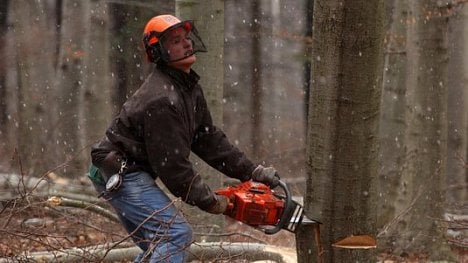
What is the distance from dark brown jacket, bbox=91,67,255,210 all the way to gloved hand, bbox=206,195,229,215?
0.13ft

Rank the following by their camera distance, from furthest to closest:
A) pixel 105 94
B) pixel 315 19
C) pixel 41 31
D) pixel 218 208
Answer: pixel 41 31
pixel 105 94
pixel 218 208
pixel 315 19

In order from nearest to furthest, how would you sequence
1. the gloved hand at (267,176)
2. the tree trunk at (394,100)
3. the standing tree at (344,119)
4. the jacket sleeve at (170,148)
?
the standing tree at (344,119) < the jacket sleeve at (170,148) < the gloved hand at (267,176) < the tree trunk at (394,100)

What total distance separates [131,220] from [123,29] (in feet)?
48.6

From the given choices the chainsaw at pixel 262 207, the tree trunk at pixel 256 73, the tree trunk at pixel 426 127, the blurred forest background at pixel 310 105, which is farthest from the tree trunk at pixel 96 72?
the tree trunk at pixel 256 73

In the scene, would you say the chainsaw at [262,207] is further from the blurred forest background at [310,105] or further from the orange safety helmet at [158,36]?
the orange safety helmet at [158,36]

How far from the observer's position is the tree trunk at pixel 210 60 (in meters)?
7.18

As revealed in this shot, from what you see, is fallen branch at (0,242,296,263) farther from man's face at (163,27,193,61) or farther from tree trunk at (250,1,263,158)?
tree trunk at (250,1,263,158)

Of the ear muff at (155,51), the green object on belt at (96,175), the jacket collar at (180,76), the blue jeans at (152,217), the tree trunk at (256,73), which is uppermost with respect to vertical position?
the ear muff at (155,51)

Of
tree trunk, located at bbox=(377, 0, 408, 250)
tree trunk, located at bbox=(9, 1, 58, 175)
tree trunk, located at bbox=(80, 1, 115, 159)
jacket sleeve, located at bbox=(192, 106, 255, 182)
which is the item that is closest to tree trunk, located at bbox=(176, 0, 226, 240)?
jacket sleeve, located at bbox=(192, 106, 255, 182)

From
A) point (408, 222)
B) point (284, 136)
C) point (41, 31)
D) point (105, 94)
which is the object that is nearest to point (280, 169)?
point (284, 136)

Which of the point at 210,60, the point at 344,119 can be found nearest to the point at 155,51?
the point at 344,119

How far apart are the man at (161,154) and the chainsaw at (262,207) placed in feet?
0.31

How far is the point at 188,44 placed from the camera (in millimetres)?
4715

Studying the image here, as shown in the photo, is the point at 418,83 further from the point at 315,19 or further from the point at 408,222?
the point at 315,19
